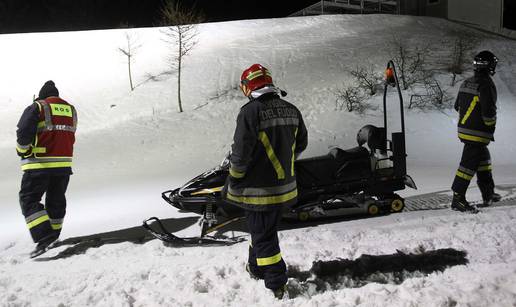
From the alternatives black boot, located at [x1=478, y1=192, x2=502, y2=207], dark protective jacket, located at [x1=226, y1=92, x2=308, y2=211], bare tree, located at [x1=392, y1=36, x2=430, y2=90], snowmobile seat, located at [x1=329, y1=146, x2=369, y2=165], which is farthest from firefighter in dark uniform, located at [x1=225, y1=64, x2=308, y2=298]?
bare tree, located at [x1=392, y1=36, x2=430, y2=90]

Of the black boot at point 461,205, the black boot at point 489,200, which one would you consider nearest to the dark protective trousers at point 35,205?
the black boot at point 461,205

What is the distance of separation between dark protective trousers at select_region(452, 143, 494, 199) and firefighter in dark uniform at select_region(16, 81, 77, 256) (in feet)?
15.1

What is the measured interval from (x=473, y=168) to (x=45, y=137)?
491 centimetres

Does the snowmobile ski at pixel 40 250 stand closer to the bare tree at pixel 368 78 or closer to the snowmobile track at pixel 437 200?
the snowmobile track at pixel 437 200

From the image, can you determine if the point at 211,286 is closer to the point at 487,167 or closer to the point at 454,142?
the point at 487,167

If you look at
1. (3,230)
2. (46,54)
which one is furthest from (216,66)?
(3,230)

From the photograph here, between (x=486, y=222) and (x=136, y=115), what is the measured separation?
13.9 metres

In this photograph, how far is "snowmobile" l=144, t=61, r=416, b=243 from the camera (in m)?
4.92

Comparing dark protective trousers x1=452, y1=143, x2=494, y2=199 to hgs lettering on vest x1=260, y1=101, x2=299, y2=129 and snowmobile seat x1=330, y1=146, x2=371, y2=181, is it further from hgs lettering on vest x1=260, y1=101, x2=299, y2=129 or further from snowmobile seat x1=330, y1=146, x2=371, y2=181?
hgs lettering on vest x1=260, y1=101, x2=299, y2=129

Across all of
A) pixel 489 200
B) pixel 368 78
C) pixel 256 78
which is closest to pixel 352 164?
pixel 489 200

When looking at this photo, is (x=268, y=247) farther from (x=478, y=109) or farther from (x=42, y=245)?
(x=478, y=109)

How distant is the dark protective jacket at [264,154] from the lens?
3152 millimetres

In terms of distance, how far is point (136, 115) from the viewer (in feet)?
53.6

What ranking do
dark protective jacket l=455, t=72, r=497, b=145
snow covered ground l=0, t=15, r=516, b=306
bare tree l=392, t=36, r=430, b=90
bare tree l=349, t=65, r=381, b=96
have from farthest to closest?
bare tree l=392, t=36, r=430, b=90, bare tree l=349, t=65, r=381, b=96, dark protective jacket l=455, t=72, r=497, b=145, snow covered ground l=0, t=15, r=516, b=306
